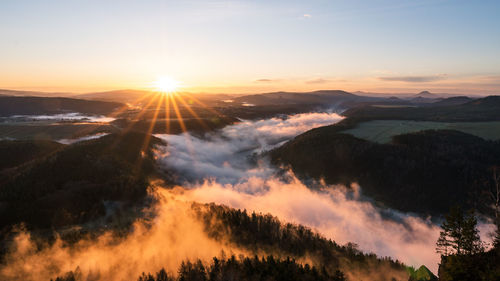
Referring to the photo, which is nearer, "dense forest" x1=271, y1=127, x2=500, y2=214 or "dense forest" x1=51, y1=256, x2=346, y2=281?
"dense forest" x1=51, y1=256, x2=346, y2=281

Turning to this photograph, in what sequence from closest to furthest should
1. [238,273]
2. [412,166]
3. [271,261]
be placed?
[238,273] → [271,261] → [412,166]

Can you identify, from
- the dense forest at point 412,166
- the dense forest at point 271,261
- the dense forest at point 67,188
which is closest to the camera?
the dense forest at point 271,261

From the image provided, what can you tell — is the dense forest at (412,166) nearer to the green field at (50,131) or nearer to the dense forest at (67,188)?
the dense forest at (67,188)

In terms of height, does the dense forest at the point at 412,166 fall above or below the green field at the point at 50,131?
below

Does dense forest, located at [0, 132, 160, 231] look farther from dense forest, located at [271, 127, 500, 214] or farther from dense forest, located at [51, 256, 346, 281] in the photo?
dense forest, located at [271, 127, 500, 214]

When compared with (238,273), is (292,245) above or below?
below

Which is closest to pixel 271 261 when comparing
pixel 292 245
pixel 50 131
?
pixel 292 245

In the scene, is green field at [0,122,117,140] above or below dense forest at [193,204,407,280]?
above

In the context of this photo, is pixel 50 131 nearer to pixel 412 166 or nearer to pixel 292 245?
pixel 292 245

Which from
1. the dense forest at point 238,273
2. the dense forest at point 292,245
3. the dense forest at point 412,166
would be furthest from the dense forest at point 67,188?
the dense forest at point 412,166

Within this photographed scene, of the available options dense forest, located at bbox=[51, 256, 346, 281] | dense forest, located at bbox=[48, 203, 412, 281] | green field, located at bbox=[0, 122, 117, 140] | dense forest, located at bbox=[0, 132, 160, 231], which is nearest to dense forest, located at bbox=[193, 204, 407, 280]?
dense forest, located at bbox=[48, 203, 412, 281]

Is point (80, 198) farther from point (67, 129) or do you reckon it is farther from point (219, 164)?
point (67, 129)
